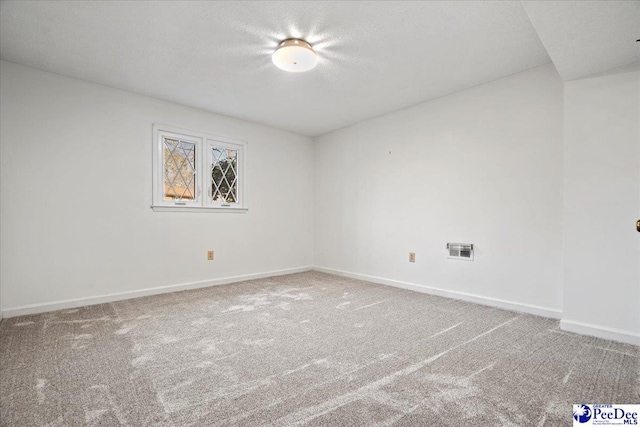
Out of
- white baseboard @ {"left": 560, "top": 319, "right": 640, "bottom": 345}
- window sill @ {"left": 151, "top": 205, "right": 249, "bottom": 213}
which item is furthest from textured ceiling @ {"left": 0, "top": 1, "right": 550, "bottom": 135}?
white baseboard @ {"left": 560, "top": 319, "right": 640, "bottom": 345}

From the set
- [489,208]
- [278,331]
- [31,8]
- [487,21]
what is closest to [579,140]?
[489,208]

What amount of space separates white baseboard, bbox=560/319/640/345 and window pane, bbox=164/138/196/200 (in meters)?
4.01

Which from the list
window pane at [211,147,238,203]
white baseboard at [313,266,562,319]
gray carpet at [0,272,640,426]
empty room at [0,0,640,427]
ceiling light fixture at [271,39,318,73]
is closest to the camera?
gray carpet at [0,272,640,426]

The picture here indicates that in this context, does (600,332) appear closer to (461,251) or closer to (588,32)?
(461,251)

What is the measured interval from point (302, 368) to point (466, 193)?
98.6 inches

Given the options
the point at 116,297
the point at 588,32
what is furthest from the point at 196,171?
the point at 588,32

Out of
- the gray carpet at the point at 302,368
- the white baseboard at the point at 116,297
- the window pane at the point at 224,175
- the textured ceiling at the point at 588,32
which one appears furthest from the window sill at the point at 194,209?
the textured ceiling at the point at 588,32

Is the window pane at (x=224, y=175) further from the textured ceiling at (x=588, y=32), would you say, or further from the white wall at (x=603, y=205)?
the white wall at (x=603, y=205)

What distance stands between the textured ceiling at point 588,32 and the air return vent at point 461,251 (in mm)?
A: 1738

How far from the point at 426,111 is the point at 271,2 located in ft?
7.53

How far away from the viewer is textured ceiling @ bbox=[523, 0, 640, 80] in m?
1.58

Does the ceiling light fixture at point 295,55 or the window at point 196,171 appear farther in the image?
the window at point 196,171

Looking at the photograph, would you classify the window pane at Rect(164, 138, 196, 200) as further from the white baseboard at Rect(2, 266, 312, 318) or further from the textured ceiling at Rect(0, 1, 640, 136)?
the white baseboard at Rect(2, 266, 312, 318)

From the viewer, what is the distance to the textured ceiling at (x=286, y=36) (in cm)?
197
